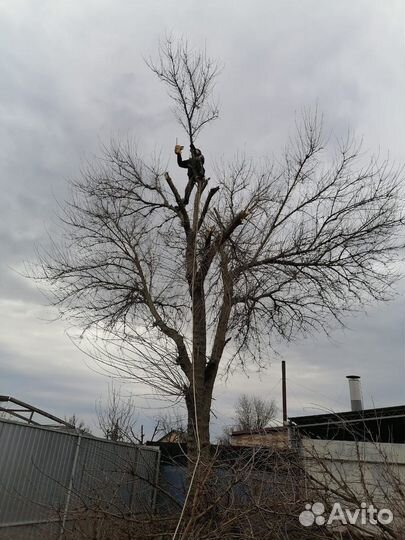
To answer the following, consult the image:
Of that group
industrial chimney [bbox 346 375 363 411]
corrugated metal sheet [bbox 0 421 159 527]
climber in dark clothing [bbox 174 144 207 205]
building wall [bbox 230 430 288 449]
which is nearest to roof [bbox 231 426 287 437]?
building wall [bbox 230 430 288 449]

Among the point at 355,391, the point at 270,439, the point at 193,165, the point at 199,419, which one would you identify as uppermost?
the point at 193,165

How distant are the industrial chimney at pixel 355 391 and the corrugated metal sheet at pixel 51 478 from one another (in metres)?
8.33

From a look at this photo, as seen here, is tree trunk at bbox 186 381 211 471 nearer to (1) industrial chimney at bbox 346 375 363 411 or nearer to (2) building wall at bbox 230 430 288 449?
(2) building wall at bbox 230 430 288 449

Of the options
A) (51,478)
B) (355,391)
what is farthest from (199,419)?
(355,391)

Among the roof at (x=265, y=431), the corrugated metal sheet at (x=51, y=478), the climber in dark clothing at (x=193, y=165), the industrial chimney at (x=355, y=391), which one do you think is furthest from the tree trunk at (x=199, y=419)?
the industrial chimney at (x=355, y=391)

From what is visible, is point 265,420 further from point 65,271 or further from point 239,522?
point 65,271

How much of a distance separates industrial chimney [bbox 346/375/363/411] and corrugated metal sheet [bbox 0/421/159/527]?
8.33 meters

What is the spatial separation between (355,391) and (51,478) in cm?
1034

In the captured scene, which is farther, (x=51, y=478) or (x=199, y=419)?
(x=199, y=419)

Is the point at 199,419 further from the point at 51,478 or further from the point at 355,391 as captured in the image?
the point at 355,391

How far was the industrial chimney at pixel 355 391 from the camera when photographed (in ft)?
42.3

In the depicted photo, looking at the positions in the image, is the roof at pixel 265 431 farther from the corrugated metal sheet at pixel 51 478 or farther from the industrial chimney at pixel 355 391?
the industrial chimney at pixel 355 391

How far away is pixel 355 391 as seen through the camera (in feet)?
43.5

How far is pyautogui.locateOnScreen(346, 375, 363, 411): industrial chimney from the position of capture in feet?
42.3
